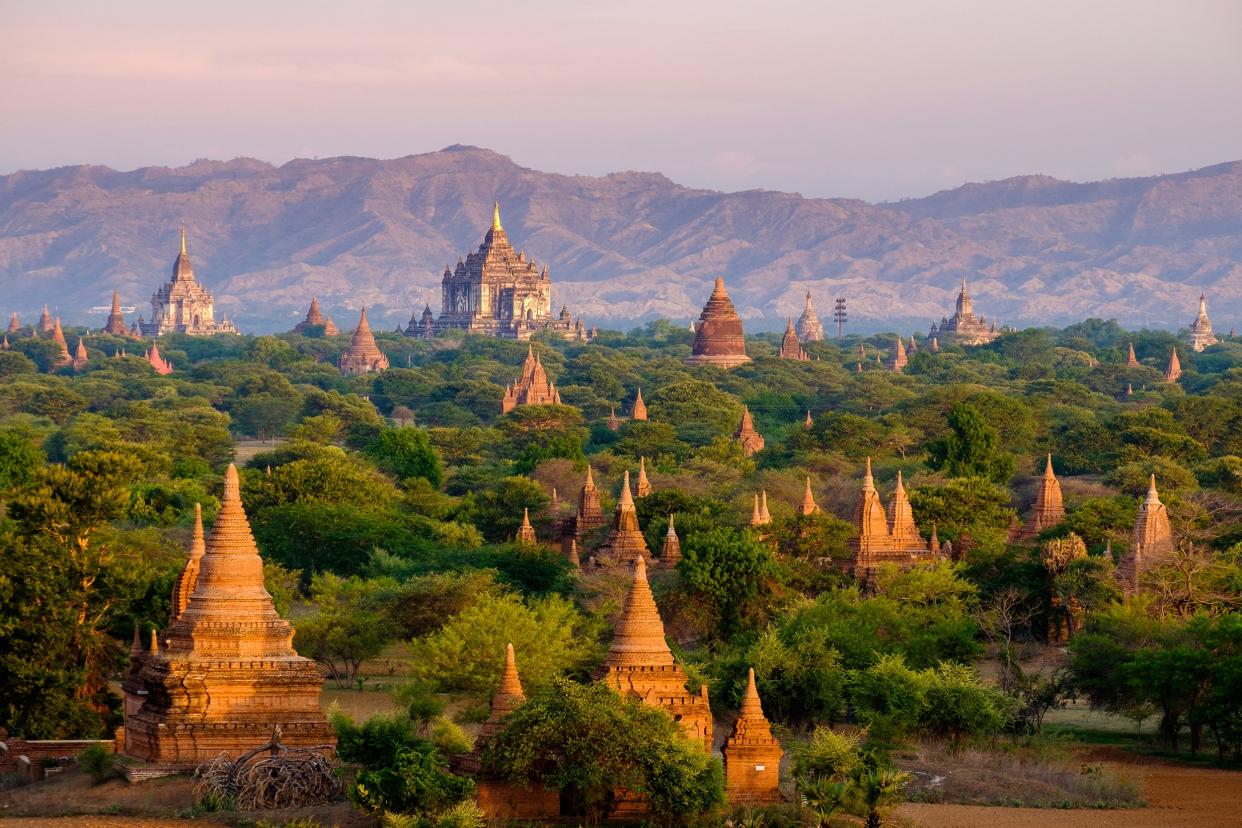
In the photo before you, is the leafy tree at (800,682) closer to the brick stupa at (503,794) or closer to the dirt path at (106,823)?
the brick stupa at (503,794)

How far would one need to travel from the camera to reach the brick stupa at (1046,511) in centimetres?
7371

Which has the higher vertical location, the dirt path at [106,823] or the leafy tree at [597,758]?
the leafy tree at [597,758]

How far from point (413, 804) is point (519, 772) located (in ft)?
5.14

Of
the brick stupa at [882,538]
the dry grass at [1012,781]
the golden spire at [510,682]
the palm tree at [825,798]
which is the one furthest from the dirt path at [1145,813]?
the brick stupa at [882,538]

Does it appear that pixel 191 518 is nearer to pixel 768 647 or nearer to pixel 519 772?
pixel 768 647

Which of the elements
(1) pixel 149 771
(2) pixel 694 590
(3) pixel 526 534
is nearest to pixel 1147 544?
(2) pixel 694 590

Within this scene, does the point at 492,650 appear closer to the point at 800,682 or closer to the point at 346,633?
the point at 800,682

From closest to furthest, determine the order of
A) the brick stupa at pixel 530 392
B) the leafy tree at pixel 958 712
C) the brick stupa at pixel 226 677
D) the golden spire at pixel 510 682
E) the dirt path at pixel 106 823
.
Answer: the dirt path at pixel 106 823 < the golden spire at pixel 510 682 < the brick stupa at pixel 226 677 < the leafy tree at pixel 958 712 < the brick stupa at pixel 530 392

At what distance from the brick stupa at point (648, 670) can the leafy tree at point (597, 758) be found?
167cm

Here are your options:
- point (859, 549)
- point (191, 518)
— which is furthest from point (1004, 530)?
point (191, 518)

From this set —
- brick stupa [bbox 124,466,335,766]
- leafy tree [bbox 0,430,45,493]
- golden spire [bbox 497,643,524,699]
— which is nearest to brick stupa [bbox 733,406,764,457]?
leafy tree [bbox 0,430,45,493]

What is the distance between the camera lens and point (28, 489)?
4991cm

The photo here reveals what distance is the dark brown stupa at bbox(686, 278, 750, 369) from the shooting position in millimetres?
183125

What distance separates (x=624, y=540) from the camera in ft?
215
